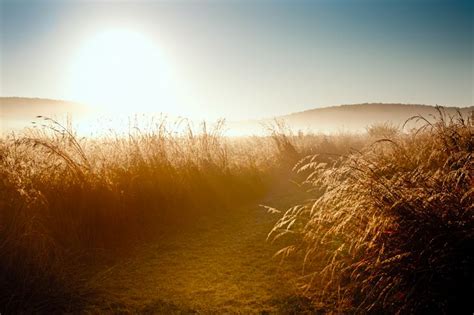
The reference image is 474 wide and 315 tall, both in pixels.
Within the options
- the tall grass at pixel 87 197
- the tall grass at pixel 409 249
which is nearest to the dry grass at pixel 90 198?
the tall grass at pixel 87 197

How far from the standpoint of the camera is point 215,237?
3812 mm

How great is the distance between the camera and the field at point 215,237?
2172 millimetres

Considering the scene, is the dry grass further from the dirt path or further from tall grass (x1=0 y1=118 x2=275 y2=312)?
the dirt path

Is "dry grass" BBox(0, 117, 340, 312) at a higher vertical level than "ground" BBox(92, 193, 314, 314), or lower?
higher

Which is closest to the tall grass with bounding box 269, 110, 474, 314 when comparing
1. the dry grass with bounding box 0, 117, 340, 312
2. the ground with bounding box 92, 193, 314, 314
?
the ground with bounding box 92, 193, 314, 314

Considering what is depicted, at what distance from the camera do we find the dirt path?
7.99 feet

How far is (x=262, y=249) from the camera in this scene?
340 centimetres

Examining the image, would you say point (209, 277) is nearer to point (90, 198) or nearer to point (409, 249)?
point (409, 249)

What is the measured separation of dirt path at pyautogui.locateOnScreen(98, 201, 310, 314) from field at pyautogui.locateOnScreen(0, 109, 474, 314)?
0.05 ft

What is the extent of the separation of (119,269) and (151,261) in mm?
282

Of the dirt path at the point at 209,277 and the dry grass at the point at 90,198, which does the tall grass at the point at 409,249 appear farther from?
the dry grass at the point at 90,198

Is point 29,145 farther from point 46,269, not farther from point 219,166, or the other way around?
point 219,166

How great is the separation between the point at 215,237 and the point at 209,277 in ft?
3.16

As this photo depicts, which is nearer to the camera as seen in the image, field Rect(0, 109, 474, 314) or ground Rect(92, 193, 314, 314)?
field Rect(0, 109, 474, 314)
